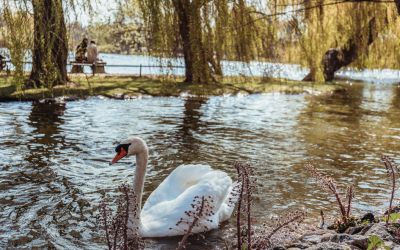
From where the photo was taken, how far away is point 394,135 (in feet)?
34.6

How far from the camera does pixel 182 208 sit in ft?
14.9

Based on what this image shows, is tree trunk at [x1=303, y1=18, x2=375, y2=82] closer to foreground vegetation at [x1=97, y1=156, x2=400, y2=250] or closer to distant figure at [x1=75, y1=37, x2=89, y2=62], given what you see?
distant figure at [x1=75, y1=37, x2=89, y2=62]

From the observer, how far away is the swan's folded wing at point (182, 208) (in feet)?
14.8

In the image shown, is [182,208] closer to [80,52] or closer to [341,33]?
[80,52]

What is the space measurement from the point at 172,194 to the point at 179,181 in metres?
0.21

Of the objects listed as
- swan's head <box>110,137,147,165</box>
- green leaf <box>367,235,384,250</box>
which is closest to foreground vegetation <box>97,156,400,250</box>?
green leaf <box>367,235,384,250</box>

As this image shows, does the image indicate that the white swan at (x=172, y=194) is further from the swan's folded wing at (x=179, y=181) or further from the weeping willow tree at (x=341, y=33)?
the weeping willow tree at (x=341, y=33)

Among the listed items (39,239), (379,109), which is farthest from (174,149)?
(379,109)

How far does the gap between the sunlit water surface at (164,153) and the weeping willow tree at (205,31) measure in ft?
6.74

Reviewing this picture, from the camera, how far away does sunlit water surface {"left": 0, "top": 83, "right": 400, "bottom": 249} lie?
16.2 ft

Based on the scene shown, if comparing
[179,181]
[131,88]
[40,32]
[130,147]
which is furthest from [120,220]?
[131,88]

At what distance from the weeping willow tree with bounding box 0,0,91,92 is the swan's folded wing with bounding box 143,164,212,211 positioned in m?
1.86

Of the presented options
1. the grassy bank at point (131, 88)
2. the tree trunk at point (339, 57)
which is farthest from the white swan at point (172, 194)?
the tree trunk at point (339, 57)

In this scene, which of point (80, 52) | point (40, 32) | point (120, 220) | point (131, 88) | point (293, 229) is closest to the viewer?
point (120, 220)
